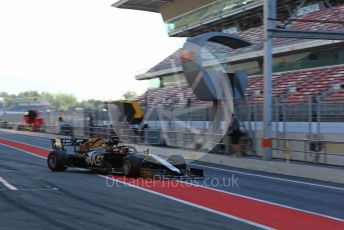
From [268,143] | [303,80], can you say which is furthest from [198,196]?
[303,80]

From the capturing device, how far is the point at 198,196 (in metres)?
10.2

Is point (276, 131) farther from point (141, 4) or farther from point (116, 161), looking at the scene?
point (141, 4)

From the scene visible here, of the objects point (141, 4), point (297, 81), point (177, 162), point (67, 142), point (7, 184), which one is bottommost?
point (7, 184)

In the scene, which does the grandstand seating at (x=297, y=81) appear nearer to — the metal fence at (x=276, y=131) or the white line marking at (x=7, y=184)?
the metal fence at (x=276, y=131)

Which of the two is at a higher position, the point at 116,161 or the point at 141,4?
the point at 141,4

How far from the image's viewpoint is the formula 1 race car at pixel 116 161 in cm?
1241

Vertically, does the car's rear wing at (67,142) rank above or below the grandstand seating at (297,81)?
below

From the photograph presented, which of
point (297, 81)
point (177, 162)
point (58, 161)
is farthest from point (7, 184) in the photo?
point (297, 81)

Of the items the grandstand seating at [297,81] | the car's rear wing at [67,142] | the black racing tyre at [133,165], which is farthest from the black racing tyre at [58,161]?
the grandstand seating at [297,81]

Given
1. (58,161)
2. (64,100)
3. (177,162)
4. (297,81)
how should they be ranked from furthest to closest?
1. (64,100)
2. (297,81)
3. (58,161)
4. (177,162)

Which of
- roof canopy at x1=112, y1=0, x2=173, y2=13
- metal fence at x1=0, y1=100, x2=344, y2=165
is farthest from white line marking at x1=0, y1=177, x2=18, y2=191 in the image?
roof canopy at x1=112, y1=0, x2=173, y2=13

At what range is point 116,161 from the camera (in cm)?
1306

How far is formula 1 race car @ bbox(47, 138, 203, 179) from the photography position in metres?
12.4

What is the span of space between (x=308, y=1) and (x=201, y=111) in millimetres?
20020
